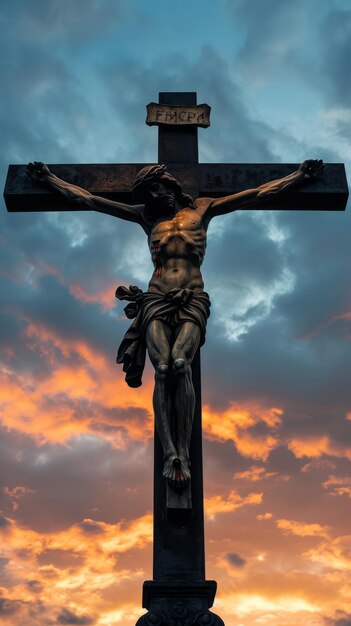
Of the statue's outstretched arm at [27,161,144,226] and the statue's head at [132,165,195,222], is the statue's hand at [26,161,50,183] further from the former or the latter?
the statue's head at [132,165,195,222]

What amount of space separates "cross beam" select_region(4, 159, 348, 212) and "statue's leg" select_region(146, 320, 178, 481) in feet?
6.37

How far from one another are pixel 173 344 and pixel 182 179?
6.86 feet

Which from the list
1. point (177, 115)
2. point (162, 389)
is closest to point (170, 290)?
point (162, 389)

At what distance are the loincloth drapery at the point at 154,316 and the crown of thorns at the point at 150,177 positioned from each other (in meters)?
1.13

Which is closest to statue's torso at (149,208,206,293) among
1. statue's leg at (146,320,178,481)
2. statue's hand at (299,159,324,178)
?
statue's leg at (146,320,178,481)

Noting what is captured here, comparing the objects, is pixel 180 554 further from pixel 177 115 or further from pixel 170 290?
pixel 177 115

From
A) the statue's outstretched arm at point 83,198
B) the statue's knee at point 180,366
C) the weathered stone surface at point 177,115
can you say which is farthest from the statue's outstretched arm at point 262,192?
the statue's knee at point 180,366

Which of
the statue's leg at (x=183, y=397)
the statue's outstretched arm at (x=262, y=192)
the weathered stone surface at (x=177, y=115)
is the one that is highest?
the weathered stone surface at (x=177, y=115)

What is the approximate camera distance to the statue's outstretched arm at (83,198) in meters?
7.89

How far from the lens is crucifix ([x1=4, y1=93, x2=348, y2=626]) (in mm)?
6324

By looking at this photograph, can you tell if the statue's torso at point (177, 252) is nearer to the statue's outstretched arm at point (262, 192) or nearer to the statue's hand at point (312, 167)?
the statue's outstretched arm at point (262, 192)

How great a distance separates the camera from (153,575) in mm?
6254

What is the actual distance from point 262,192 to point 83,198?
1.69m

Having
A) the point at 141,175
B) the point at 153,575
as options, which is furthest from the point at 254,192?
the point at 153,575
